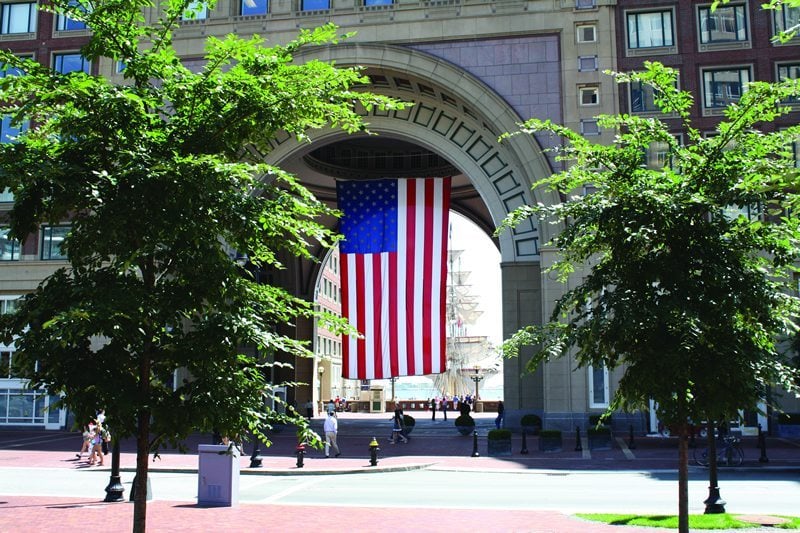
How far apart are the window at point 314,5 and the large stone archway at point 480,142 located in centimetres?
292

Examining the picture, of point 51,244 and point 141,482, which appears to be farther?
point 51,244

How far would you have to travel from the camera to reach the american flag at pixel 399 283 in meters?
41.0

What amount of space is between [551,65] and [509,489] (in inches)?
972

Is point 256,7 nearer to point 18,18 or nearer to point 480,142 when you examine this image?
point 480,142

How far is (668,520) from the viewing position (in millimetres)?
15375

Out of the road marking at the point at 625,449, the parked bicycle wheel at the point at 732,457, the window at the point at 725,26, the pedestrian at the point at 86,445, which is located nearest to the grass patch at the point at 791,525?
the parked bicycle wheel at the point at 732,457

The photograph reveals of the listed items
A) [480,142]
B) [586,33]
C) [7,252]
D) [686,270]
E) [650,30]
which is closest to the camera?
[686,270]

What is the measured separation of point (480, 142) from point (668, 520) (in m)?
28.9

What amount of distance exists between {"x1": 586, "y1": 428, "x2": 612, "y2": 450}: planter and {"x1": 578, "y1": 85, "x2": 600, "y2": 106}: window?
16159 mm

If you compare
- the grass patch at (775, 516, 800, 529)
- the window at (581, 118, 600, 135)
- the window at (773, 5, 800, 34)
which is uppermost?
the window at (773, 5, 800, 34)

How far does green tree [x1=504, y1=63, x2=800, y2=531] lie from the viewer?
10852 millimetres

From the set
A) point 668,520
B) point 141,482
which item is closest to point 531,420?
point 668,520

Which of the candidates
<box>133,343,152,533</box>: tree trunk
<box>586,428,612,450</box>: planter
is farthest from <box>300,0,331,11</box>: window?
<box>133,343,152,533</box>: tree trunk

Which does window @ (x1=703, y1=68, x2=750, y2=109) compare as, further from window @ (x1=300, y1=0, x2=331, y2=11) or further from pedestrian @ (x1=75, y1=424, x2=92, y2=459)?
pedestrian @ (x1=75, y1=424, x2=92, y2=459)
